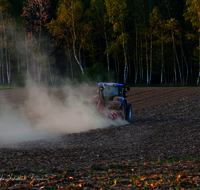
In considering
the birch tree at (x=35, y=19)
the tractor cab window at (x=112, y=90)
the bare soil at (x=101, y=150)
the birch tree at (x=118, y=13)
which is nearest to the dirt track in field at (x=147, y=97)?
the tractor cab window at (x=112, y=90)

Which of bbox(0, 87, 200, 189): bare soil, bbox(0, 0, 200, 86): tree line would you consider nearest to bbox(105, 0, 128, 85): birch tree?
bbox(0, 0, 200, 86): tree line

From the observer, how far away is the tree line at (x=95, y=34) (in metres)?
37.1

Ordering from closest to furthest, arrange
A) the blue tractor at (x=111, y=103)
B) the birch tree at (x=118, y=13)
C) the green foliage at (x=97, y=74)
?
1. the blue tractor at (x=111, y=103)
2. the birch tree at (x=118, y=13)
3. the green foliage at (x=97, y=74)

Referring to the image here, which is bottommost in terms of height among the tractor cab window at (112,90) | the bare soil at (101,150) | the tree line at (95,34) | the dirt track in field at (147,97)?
the bare soil at (101,150)

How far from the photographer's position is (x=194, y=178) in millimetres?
4863

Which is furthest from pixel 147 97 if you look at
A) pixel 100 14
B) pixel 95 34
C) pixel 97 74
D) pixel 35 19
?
pixel 35 19

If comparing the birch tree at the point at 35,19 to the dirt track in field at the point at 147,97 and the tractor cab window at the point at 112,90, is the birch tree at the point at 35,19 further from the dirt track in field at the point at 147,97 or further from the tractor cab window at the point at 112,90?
the tractor cab window at the point at 112,90

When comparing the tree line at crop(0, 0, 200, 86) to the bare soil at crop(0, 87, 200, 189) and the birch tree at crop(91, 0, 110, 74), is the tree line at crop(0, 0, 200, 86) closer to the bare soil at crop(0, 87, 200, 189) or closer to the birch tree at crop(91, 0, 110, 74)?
the birch tree at crop(91, 0, 110, 74)

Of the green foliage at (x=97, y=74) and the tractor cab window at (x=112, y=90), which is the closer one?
the tractor cab window at (x=112, y=90)

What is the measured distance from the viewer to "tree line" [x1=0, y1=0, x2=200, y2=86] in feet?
122

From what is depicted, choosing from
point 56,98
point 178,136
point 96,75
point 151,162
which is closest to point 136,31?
point 96,75

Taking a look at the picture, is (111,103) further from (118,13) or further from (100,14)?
(100,14)

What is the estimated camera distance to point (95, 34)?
42219 mm

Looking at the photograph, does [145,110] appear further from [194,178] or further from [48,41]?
[48,41]
